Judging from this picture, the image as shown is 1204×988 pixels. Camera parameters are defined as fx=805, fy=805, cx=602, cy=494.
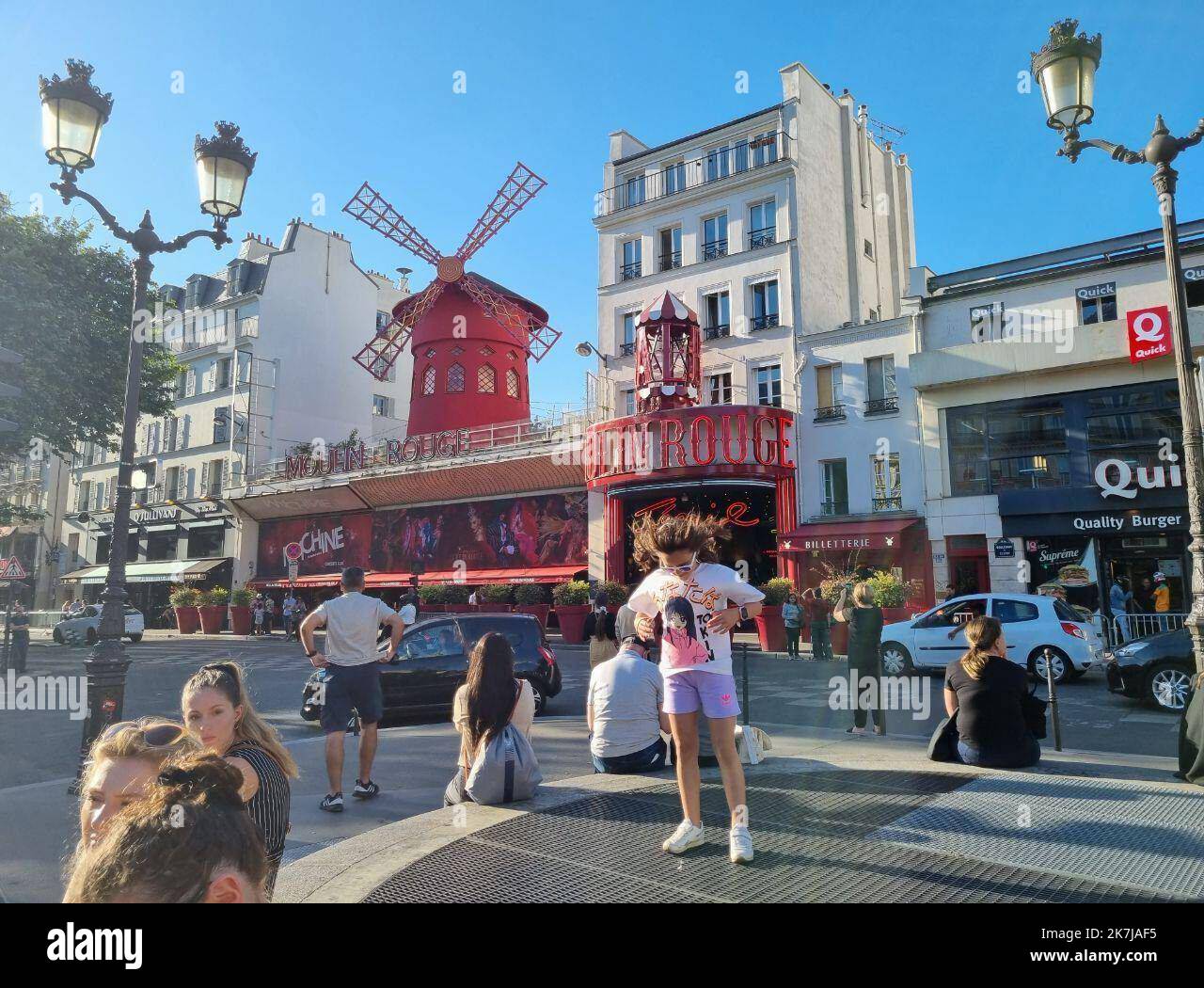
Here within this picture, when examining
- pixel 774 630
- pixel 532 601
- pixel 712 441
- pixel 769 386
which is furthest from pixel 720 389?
pixel 532 601

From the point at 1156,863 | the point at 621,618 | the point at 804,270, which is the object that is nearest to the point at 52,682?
the point at 621,618

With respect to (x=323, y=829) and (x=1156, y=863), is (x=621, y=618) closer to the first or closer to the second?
(x=323, y=829)

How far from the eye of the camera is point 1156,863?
12.3ft

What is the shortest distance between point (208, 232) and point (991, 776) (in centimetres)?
827

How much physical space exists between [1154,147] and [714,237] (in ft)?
65.3

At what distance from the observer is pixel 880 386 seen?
22328 mm

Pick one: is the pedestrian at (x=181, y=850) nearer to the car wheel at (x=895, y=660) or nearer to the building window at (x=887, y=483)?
the car wheel at (x=895, y=660)

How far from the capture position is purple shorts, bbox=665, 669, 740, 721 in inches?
159

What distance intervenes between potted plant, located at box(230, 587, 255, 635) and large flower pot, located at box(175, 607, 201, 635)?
2684mm

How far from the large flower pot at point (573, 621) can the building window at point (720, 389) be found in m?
7.66

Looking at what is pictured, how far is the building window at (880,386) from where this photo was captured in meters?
22.0

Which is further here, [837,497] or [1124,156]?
[837,497]

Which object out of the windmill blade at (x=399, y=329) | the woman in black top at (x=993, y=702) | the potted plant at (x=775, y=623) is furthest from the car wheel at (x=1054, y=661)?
the windmill blade at (x=399, y=329)

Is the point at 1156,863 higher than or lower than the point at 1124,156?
lower
